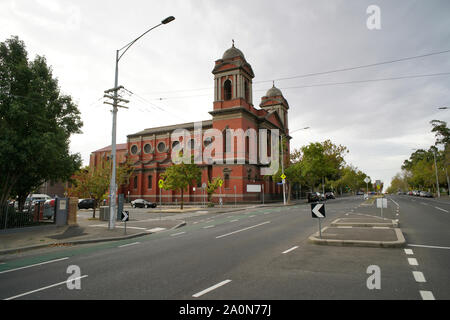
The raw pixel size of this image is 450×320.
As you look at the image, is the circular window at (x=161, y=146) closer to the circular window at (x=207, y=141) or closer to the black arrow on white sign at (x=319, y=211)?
the circular window at (x=207, y=141)

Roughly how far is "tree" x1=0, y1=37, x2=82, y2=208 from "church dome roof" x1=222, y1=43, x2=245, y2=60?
3087cm

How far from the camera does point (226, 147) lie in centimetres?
4291

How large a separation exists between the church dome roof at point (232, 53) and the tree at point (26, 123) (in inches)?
1215

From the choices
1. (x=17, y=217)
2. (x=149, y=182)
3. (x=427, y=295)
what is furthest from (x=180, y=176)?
(x=427, y=295)

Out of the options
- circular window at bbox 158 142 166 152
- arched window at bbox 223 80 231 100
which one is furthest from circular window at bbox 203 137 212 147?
circular window at bbox 158 142 166 152

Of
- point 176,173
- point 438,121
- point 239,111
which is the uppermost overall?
point 438,121

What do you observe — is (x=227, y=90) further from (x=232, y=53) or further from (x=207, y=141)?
(x=207, y=141)

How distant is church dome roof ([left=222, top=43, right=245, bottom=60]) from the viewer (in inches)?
1700

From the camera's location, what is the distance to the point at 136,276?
6.07 metres

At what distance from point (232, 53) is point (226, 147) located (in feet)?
49.9

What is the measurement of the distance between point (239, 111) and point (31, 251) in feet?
114

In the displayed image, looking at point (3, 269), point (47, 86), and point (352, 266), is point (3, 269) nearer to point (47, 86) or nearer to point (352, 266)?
point (352, 266)
